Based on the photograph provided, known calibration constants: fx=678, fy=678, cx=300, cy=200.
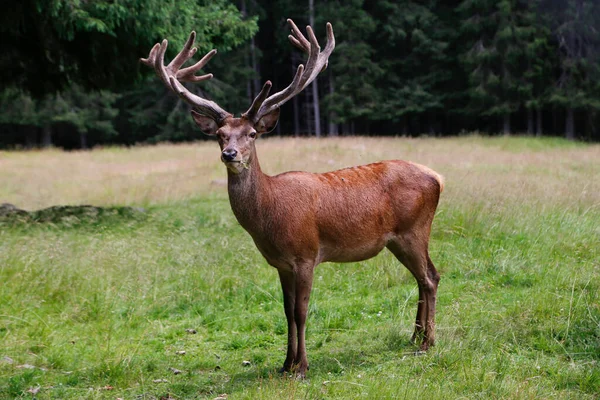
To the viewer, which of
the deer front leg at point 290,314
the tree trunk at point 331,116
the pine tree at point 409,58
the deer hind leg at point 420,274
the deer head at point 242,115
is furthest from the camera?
the pine tree at point 409,58

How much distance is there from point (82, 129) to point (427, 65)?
20.1 metres

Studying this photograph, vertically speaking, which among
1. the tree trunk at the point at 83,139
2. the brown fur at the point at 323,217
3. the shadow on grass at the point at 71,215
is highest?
the brown fur at the point at 323,217

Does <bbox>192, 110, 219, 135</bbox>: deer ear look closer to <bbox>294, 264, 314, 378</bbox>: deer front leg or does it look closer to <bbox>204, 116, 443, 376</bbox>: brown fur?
<bbox>204, 116, 443, 376</bbox>: brown fur

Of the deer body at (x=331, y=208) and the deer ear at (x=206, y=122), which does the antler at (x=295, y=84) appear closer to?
the deer ear at (x=206, y=122)

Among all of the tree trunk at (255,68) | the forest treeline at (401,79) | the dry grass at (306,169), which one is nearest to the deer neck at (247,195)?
the dry grass at (306,169)

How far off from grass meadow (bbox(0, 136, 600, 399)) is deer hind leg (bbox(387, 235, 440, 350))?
193mm

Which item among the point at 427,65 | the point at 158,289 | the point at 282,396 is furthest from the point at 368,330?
the point at 427,65

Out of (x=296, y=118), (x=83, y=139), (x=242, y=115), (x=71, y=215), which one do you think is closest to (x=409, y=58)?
(x=296, y=118)

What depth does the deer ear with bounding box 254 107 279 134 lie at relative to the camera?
5078 millimetres

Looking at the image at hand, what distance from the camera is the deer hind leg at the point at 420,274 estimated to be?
5.54 m

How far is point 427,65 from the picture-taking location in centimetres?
3775

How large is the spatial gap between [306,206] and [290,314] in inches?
33.2

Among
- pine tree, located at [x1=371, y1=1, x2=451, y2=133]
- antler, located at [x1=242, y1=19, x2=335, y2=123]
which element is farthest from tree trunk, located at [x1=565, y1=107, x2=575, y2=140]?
antler, located at [x1=242, y1=19, x2=335, y2=123]

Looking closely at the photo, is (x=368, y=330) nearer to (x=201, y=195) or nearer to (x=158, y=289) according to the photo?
(x=158, y=289)
